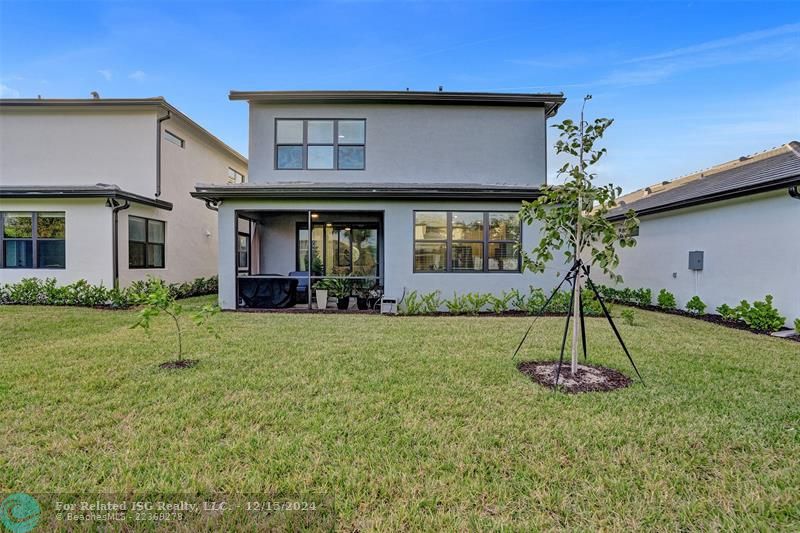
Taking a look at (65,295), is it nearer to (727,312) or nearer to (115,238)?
(115,238)

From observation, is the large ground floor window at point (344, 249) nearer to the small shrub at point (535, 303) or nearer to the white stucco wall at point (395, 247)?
the white stucco wall at point (395, 247)

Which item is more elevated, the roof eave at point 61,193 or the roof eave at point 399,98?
the roof eave at point 399,98

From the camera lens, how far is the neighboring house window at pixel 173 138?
12090 mm

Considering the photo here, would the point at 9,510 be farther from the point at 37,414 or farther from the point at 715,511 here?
the point at 715,511

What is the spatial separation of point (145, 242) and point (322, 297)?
6.52m

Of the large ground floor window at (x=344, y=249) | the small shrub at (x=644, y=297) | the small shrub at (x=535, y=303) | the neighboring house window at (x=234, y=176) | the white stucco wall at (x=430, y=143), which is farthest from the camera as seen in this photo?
the neighboring house window at (x=234, y=176)

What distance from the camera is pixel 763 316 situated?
7.20 m

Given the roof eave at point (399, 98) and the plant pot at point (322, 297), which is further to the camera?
the roof eave at point (399, 98)

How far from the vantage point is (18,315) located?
7.73 meters

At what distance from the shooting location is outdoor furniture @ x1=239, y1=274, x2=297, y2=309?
9.59 m

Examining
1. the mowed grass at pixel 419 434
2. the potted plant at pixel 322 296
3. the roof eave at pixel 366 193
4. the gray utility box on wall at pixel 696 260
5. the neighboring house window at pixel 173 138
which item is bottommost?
the mowed grass at pixel 419 434

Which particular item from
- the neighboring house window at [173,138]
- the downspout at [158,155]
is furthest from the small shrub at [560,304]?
the neighboring house window at [173,138]

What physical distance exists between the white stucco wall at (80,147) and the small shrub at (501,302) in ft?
36.7

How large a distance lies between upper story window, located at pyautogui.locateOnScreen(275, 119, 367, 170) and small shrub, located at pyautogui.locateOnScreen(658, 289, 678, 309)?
30.9ft
